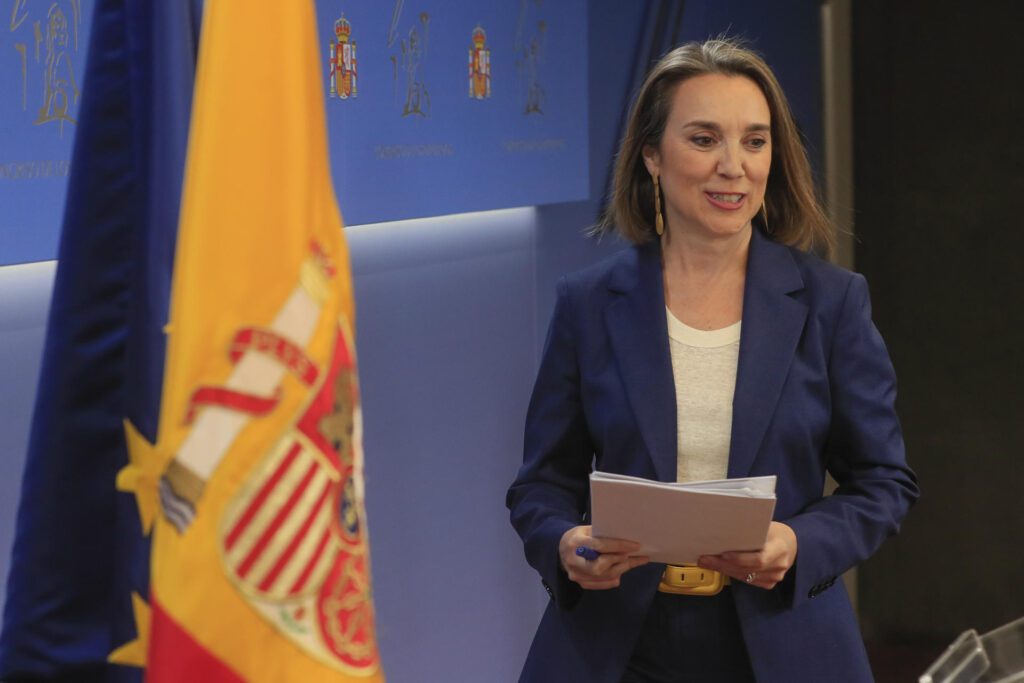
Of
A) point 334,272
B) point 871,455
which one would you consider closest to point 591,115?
point 871,455

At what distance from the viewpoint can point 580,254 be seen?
4.72 m

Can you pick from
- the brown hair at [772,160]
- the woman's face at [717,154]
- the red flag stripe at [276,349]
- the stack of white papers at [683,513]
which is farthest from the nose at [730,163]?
the red flag stripe at [276,349]

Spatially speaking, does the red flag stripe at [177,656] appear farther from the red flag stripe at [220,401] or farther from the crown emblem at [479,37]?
the crown emblem at [479,37]

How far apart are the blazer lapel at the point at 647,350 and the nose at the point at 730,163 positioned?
0.72 ft

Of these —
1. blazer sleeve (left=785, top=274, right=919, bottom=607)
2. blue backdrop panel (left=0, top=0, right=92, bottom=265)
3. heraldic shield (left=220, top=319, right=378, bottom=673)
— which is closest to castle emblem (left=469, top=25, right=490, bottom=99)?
blue backdrop panel (left=0, top=0, right=92, bottom=265)

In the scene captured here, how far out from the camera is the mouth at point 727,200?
2.40m

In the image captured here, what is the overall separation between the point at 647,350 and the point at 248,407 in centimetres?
105

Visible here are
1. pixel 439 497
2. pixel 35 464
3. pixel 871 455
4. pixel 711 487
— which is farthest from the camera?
pixel 439 497

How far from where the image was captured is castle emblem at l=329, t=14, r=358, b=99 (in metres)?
3.28

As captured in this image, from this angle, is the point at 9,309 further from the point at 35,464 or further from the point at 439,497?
the point at 439,497

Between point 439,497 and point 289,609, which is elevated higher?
point 289,609

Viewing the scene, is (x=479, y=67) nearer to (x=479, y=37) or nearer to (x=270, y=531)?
(x=479, y=37)

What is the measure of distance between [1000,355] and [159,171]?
473 cm

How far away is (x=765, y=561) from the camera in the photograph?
7.04ft
